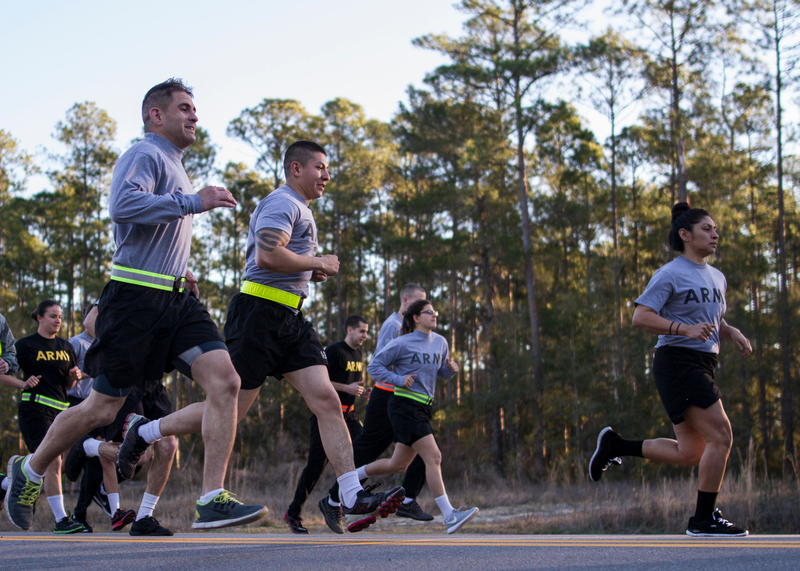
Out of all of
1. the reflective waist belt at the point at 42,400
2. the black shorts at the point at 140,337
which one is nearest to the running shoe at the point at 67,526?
the reflective waist belt at the point at 42,400

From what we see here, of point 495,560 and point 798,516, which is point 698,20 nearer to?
point 798,516

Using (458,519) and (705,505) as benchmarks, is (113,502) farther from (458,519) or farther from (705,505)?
(705,505)

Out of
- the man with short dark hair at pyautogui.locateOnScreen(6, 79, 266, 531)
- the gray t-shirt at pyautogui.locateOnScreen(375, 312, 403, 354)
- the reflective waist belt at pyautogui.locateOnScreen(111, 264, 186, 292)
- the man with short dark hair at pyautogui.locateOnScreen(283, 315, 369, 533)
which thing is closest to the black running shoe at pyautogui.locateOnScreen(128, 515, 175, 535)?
the man with short dark hair at pyautogui.locateOnScreen(283, 315, 369, 533)

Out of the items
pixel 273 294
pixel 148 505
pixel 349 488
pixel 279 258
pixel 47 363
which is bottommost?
pixel 148 505

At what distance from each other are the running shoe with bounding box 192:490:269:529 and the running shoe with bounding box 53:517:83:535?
13.1 ft

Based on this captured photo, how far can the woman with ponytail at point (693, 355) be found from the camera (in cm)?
489

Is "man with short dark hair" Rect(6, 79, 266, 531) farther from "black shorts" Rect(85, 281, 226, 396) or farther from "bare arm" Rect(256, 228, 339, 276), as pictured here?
"bare arm" Rect(256, 228, 339, 276)

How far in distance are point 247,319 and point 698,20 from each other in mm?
24198

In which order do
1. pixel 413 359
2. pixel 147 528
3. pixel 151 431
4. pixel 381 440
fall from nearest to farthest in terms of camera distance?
pixel 151 431 < pixel 147 528 < pixel 413 359 < pixel 381 440

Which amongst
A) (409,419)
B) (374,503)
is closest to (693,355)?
(374,503)

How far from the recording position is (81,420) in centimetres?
400

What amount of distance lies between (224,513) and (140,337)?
0.94 metres

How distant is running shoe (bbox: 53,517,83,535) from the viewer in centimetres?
694

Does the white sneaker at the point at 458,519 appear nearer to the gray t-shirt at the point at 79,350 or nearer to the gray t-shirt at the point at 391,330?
the gray t-shirt at the point at 391,330
